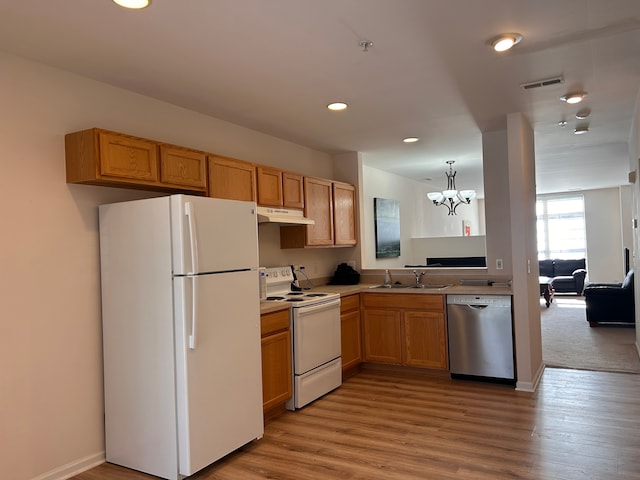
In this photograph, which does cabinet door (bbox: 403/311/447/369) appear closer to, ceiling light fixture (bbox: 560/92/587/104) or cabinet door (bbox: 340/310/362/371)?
cabinet door (bbox: 340/310/362/371)

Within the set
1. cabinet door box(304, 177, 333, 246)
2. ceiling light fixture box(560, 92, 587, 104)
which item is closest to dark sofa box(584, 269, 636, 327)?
ceiling light fixture box(560, 92, 587, 104)

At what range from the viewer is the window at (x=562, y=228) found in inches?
453

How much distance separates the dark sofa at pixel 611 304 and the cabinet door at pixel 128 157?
6463mm

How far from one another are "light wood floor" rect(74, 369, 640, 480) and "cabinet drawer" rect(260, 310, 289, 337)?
2.30ft

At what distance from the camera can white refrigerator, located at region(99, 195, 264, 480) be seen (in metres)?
2.72

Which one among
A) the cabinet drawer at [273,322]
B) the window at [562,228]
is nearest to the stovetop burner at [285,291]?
the cabinet drawer at [273,322]

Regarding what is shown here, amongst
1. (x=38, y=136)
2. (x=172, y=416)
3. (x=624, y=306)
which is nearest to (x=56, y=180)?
(x=38, y=136)

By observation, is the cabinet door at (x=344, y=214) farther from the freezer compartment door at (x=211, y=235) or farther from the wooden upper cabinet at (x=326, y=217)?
the freezer compartment door at (x=211, y=235)

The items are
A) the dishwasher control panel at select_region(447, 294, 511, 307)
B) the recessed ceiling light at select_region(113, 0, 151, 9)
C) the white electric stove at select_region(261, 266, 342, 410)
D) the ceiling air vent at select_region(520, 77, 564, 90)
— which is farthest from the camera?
the dishwasher control panel at select_region(447, 294, 511, 307)

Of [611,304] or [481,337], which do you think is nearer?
[481,337]

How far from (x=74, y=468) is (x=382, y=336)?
2926 millimetres

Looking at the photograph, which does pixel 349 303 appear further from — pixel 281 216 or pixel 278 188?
pixel 278 188

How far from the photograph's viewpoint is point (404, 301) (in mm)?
4707

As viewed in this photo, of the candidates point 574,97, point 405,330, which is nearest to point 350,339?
point 405,330
